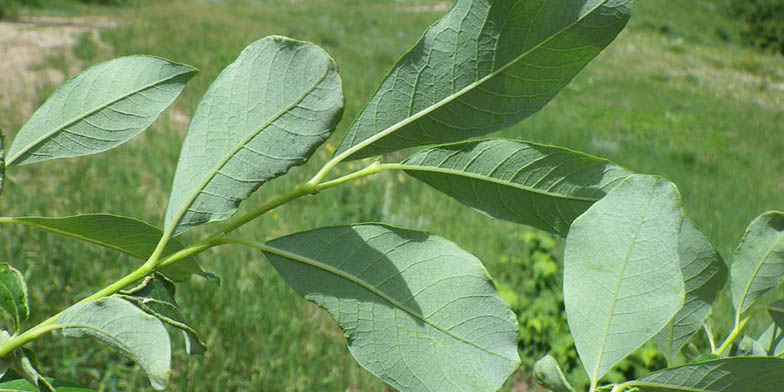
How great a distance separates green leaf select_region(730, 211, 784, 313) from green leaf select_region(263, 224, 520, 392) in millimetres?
190

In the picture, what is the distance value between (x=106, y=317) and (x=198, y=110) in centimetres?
11

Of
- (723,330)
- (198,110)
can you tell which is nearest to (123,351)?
(198,110)

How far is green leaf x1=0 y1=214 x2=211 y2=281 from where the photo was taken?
1.09ft

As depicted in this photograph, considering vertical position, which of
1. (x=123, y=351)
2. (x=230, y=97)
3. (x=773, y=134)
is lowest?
(x=773, y=134)

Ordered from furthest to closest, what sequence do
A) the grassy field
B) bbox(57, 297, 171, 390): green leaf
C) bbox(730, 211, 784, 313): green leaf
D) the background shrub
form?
the background shrub
the grassy field
bbox(730, 211, 784, 313): green leaf
bbox(57, 297, 171, 390): green leaf

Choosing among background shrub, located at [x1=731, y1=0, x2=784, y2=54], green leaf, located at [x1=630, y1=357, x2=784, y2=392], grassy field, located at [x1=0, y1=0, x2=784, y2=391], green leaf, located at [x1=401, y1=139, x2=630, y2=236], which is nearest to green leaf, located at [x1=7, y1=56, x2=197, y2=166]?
green leaf, located at [x1=401, y1=139, x2=630, y2=236]


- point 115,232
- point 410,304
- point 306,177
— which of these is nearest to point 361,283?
point 410,304

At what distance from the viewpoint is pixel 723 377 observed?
0.92 feet

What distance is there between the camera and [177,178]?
0.32m

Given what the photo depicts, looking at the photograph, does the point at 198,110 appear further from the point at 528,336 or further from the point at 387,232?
the point at 528,336

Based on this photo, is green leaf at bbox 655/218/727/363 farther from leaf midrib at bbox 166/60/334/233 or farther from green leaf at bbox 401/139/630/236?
leaf midrib at bbox 166/60/334/233

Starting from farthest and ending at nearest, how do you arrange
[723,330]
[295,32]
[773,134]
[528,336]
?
[295,32] → [773,134] → [723,330] → [528,336]

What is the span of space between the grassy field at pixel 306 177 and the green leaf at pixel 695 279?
1.95 m

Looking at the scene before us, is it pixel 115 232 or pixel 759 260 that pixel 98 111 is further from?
pixel 759 260
